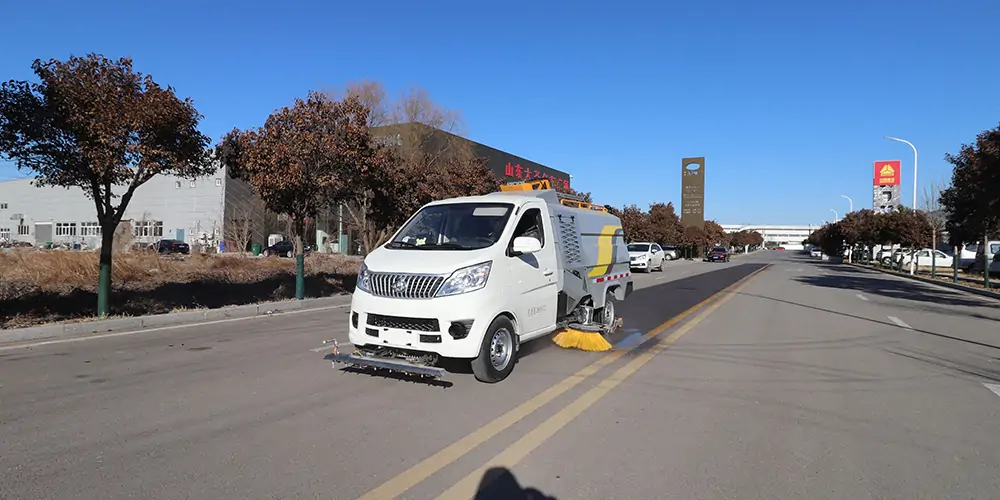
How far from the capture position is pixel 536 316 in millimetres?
7180

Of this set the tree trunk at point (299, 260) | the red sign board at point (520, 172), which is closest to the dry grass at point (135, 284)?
the tree trunk at point (299, 260)

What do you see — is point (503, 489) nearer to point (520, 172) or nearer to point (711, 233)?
point (520, 172)

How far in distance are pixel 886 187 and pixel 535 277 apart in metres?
69.6

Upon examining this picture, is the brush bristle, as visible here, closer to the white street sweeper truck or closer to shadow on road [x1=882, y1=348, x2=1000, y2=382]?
the white street sweeper truck

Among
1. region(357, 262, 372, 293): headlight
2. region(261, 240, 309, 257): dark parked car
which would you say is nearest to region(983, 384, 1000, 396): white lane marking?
region(357, 262, 372, 293): headlight

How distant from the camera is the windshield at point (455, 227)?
680 centimetres

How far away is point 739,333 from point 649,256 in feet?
78.9

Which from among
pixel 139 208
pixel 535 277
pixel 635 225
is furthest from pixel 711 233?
pixel 535 277

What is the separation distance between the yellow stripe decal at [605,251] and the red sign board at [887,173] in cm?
7383

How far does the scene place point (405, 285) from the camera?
6094 millimetres

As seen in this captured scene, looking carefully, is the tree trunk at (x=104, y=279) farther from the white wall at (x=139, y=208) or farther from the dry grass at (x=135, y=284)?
the white wall at (x=139, y=208)

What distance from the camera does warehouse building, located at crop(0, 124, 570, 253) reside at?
5200cm

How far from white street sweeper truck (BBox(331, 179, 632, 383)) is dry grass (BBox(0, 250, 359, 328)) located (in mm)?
7676

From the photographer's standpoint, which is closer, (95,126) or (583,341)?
(583,341)
